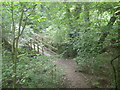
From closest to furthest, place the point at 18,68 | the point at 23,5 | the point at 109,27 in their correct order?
the point at 23,5
the point at 18,68
the point at 109,27

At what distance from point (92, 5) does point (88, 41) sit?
868mm

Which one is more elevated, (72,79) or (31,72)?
(31,72)

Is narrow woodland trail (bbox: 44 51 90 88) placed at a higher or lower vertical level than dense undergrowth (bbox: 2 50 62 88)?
lower

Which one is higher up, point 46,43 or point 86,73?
point 46,43

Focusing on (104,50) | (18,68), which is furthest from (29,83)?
(104,50)

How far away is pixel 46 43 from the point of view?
5230mm

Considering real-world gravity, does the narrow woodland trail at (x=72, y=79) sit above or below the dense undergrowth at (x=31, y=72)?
below

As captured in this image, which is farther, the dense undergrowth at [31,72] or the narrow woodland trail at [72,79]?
the narrow woodland trail at [72,79]

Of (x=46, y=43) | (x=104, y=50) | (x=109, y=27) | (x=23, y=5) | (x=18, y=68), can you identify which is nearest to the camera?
(x=23, y=5)

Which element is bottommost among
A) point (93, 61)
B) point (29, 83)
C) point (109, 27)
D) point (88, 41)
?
point (29, 83)

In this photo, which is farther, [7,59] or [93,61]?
[93,61]

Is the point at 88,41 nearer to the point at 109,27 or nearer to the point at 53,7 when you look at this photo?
the point at 109,27

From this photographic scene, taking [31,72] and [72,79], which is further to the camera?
[72,79]

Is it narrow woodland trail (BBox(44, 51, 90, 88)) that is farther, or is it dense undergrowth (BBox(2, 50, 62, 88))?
narrow woodland trail (BBox(44, 51, 90, 88))
